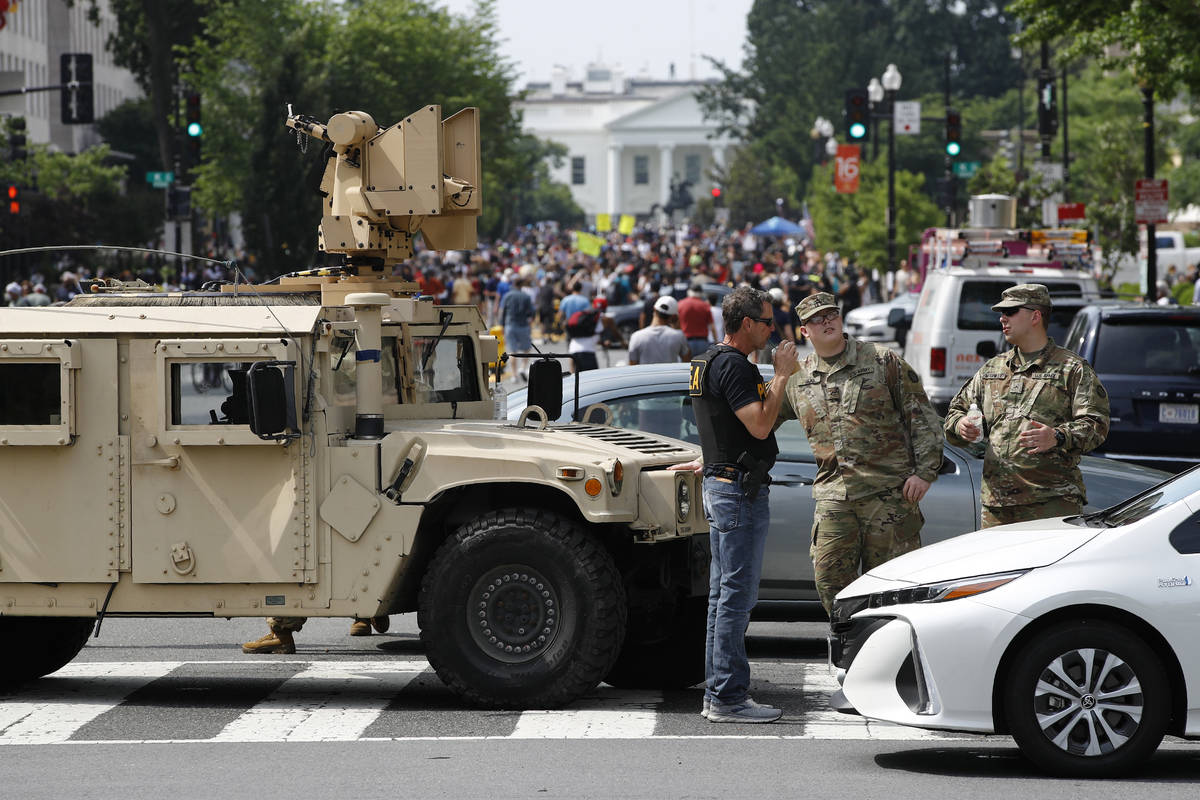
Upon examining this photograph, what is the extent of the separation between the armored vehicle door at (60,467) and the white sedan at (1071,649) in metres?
3.59

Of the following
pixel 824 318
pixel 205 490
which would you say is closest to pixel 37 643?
pixel 205 490

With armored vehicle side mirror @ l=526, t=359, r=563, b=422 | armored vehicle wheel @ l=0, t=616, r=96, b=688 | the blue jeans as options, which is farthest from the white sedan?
armored vehicle wheel @ l=0, t=616, r=96, b=688

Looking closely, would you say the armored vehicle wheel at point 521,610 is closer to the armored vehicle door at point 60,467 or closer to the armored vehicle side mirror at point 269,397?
the armored vehicle side mirror at point 269,397

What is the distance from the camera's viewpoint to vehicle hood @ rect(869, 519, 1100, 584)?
23.4 ft

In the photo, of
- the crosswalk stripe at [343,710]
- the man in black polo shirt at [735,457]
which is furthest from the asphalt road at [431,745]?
the man in black polo shirt at [735,457]

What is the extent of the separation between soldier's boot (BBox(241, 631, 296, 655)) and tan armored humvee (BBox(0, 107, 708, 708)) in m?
1.63

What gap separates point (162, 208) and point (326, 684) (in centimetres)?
4949

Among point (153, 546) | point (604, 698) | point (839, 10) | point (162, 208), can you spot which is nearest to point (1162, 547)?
point (604, 698)

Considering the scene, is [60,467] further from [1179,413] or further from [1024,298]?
[1179,413]

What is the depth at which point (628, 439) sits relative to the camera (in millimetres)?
9102

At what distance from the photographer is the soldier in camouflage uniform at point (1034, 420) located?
845cm

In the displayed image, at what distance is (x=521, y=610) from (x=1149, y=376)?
27.6 ft

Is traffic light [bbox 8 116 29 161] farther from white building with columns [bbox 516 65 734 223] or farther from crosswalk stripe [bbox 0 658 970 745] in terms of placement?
white building with columns [bbox 516 65 734 223]

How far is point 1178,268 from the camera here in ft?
167
